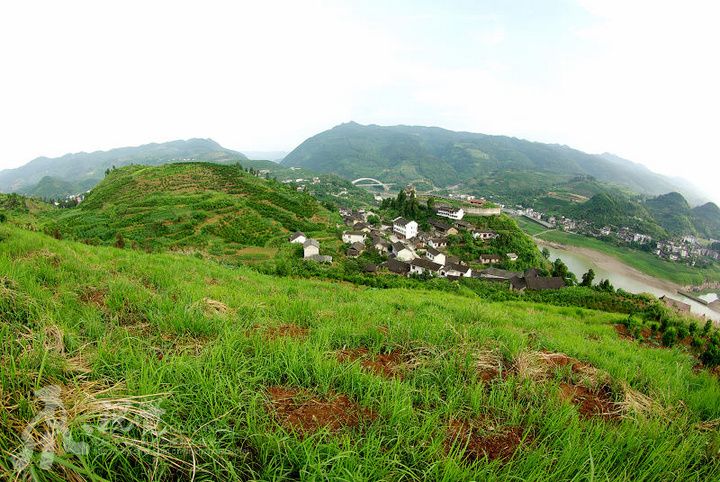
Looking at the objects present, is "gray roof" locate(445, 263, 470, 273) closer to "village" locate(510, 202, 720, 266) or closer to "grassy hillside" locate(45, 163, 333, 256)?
"grassy hillside" locate(45, 163, 333, 256)

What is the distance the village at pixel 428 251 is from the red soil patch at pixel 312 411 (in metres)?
30.6

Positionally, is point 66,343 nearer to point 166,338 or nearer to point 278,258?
point 166,338

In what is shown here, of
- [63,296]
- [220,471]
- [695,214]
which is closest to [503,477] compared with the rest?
[220,471]

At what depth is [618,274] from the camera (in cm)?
6022

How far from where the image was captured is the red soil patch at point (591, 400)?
2953mm

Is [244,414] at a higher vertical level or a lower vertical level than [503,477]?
higher

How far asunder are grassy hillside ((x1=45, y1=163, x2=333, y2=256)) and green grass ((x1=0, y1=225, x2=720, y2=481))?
28.9 m

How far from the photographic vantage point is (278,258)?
104 ft

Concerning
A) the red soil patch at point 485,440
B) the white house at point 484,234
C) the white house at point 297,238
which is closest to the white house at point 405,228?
the white house at point 484,234

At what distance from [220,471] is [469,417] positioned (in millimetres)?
1965

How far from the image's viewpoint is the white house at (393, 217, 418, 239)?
2222 inches

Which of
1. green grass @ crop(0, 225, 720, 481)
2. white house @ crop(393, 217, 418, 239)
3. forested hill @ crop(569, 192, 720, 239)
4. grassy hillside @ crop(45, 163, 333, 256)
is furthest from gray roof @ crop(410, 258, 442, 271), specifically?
forested hill @ crop(569, 192, 720, 239)

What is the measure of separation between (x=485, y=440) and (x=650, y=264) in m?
94.4

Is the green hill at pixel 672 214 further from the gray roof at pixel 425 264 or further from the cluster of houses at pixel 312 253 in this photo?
the cluster of houses at pixel 312 253
